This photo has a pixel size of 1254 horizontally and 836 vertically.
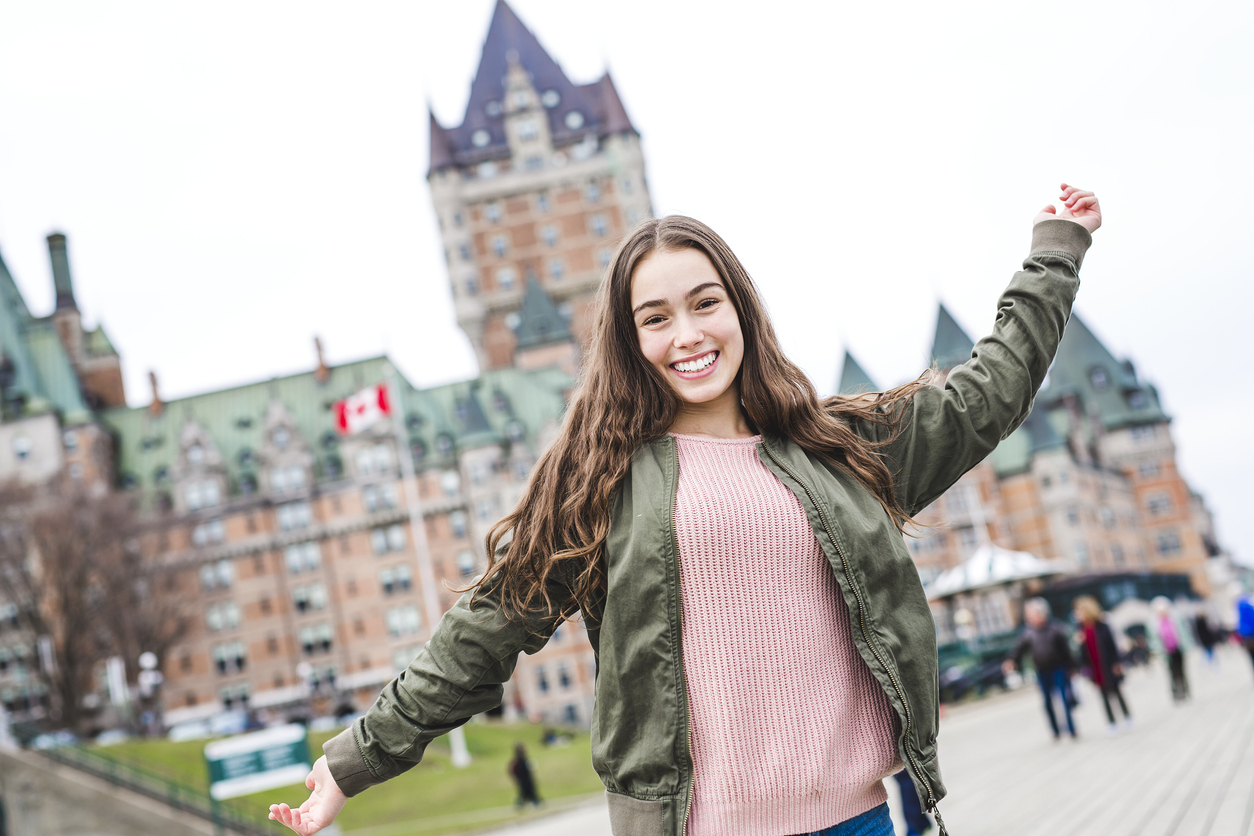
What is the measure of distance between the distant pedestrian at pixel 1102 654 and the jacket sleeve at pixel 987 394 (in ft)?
35.1

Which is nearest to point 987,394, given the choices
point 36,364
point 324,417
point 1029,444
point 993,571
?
point 993,571

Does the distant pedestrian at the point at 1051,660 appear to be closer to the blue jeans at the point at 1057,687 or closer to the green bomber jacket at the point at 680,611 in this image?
the blue jeans at the point at 1057,687

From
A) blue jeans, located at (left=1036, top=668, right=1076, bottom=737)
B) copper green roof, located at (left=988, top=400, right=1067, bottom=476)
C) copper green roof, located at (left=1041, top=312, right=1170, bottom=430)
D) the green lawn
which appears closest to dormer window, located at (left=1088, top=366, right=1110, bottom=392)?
copper green roof, located at (left=1041, top=312, right=1170, bottom=430)

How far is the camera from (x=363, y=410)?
112 ft

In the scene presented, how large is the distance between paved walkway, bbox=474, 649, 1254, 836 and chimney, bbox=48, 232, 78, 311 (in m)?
62.2

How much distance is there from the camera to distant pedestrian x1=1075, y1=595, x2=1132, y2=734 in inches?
489

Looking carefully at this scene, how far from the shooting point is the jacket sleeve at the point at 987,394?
8.50ft

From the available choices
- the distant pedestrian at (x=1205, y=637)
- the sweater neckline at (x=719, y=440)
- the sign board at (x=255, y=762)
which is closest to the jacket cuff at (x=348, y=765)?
the sweater neckline at (x=719, y=440)

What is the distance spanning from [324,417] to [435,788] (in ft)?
131

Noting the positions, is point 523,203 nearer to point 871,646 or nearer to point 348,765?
point 348,765

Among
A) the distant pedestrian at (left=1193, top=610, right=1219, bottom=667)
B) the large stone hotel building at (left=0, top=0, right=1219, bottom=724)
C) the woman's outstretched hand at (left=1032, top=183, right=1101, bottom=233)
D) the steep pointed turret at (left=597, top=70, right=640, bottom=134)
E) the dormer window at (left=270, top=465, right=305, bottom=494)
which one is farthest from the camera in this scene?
the steep pointed turret at (left=597, top=70, right=640, bottom=134)

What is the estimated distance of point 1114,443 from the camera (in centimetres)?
7281

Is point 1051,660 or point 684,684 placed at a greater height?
point 684,684

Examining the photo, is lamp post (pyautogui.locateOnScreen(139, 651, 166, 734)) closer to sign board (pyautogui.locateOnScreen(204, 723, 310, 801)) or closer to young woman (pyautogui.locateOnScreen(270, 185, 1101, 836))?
sign board (pyautogui.locateOnScreen(204, 723, 310, 801))
